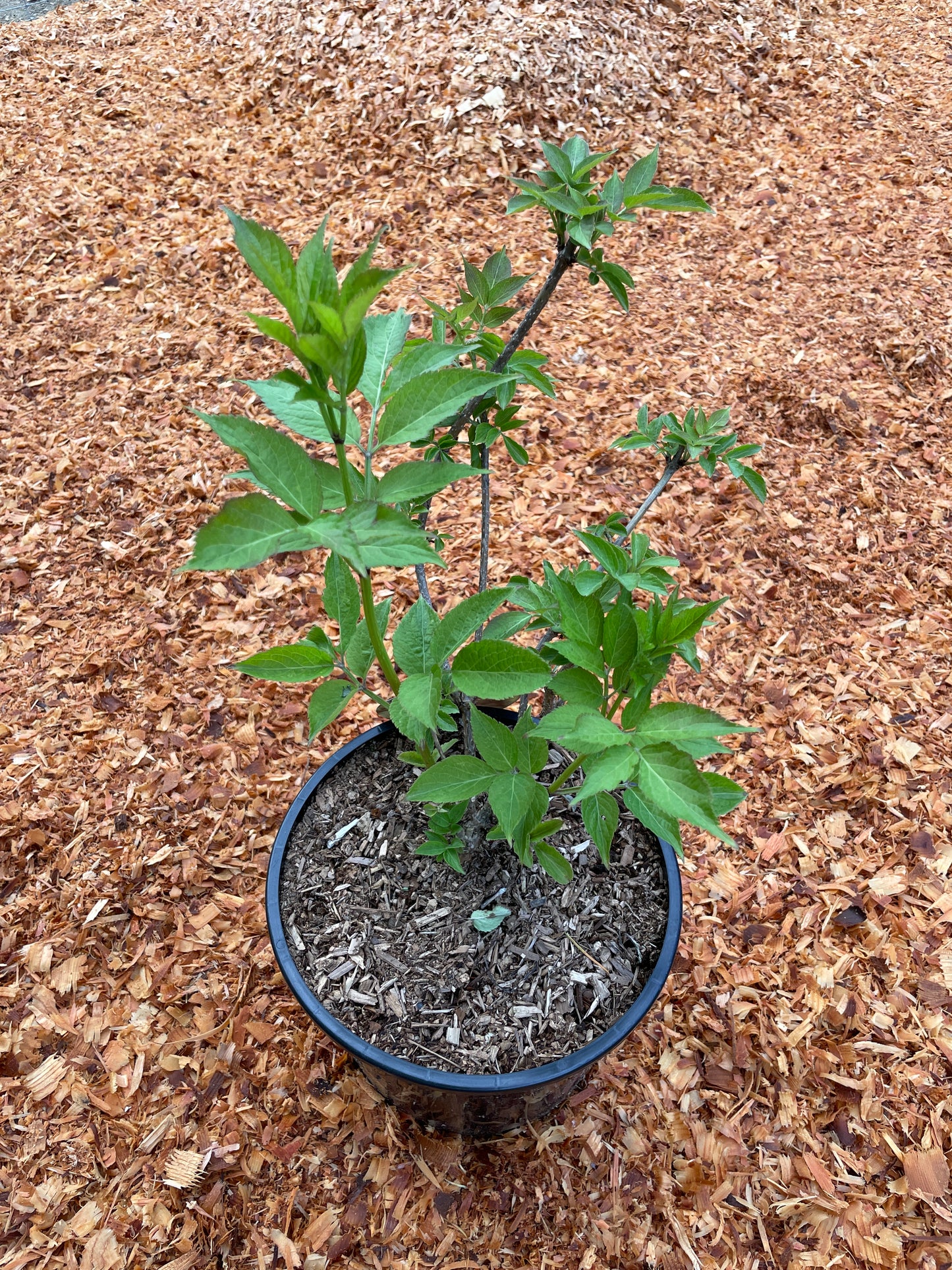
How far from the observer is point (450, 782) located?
3.76ft

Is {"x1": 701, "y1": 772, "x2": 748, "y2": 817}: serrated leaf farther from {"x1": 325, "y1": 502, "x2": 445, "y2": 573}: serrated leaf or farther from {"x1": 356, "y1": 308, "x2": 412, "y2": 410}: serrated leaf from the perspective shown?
{"x1": 356, "y1": 308, "x2": 412, "y2": 410}: serrated leaf

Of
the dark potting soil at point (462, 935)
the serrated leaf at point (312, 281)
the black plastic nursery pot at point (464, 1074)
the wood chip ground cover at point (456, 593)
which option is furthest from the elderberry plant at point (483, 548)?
the wood chip ground cover at point (456, 593)

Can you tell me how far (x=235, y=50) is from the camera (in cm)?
450

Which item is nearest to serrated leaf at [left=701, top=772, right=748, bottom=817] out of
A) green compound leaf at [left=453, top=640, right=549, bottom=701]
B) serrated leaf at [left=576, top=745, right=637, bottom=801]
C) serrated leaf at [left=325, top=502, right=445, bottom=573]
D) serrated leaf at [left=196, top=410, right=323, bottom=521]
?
serrated leaf at [left=576, top=745, right=637, bottom=801]

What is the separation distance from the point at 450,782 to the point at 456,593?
144 cm

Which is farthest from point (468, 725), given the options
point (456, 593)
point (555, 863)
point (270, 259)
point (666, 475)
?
point (456, 593)

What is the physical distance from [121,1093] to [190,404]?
2.28 meters

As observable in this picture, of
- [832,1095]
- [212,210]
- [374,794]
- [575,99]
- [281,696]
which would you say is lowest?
[832,1095]

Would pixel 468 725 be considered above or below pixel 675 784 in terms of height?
below

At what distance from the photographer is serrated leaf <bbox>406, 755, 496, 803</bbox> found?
3.72 ft

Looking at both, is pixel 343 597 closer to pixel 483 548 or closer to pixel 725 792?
pixel 483 548

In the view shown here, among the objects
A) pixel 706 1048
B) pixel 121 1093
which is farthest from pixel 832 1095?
pixel 121 1093

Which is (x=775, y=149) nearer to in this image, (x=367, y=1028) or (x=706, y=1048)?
(x=706, y=1048)

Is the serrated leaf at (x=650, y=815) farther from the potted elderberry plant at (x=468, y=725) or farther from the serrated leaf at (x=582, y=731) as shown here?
the serrated leaf at (x=582, y=731)
